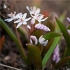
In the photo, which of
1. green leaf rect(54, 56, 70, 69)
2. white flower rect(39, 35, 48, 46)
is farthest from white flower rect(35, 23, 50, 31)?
green leaf rect(54, 56, 70, 69)

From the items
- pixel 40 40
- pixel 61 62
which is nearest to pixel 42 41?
pixel 40 40

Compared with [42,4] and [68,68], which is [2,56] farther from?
[42,4]

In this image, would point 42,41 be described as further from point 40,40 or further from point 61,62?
point 61,62

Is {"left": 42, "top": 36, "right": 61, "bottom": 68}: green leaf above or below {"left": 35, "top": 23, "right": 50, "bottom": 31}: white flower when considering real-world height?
below

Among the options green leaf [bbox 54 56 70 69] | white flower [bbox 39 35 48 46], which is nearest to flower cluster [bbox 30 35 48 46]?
white flower [bbox 39 35 48 46]

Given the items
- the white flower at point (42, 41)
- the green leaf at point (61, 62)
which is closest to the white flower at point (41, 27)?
the white flower at point (42, 41)

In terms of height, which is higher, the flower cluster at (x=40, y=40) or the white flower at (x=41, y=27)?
the white flower at (x=41, y=27)

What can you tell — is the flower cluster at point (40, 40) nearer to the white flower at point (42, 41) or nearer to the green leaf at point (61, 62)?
the white flower at point (42, 41)

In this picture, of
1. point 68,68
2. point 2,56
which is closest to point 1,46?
point 2,56

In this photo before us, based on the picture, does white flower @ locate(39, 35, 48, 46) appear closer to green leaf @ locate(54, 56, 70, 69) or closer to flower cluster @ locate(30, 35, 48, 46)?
flower cluster @ locate(30, 35, 48, 46)

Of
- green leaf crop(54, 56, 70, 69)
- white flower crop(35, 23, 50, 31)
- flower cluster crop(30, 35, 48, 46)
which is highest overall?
white flower crop(35, 23, 50, 31)

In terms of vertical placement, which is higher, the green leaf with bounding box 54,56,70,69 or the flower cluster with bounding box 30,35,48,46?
the flower cluster with bounding box 30,35,48,46
